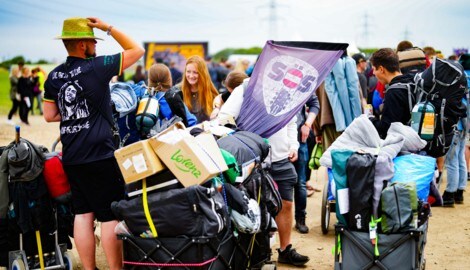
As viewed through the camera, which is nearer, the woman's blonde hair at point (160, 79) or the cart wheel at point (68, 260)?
the cart wheel at point (68, 260)

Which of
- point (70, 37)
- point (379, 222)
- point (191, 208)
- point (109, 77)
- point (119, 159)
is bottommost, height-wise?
point (379, 222)

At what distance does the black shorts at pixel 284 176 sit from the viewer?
20.2 feet

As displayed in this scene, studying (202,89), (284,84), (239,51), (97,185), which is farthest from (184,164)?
(239,51)

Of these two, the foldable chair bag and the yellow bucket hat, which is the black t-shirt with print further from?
the foldable chair bag

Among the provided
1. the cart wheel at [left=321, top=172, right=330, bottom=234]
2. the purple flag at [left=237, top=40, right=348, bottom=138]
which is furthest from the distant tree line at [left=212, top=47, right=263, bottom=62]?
the purple flag at [left=237, top=40, right=348, bottom=138]

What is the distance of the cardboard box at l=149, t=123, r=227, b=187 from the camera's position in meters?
Answer: 4.35

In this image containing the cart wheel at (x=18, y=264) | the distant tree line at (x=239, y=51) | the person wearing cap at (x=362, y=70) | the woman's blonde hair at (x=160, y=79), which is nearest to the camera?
the cart wheel at (x=18, y=264)

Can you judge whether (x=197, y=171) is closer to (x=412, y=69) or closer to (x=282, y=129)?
(x=282, y=129)

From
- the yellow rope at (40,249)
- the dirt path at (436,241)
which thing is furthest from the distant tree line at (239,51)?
the yellow rope at (40,249)

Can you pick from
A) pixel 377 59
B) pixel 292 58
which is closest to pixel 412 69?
pixel 377 59

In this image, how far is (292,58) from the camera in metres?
6.02

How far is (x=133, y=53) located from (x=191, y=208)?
60.5 inches

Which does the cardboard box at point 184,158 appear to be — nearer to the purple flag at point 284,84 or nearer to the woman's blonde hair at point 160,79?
the purple flag at point 284,84

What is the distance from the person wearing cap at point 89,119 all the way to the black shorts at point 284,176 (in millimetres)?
1557
